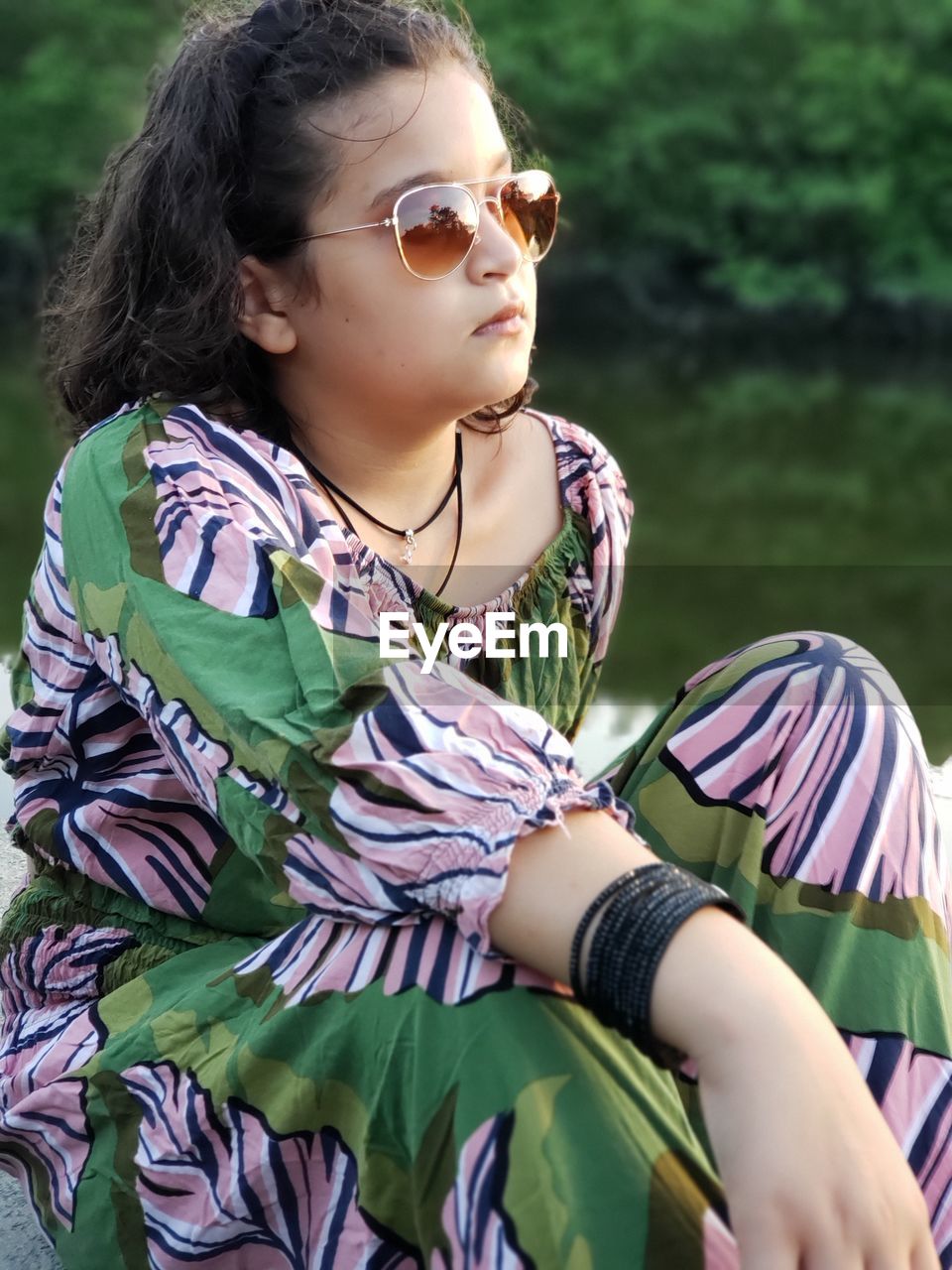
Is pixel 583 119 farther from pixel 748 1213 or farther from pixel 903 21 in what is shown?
pixel 748 1213

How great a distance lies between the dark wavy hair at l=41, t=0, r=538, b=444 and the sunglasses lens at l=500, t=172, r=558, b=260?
0.40ft

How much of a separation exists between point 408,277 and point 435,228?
0.05 metres

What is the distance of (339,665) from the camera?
1.01 meters

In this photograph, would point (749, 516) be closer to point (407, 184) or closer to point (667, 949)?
point (407, 184)

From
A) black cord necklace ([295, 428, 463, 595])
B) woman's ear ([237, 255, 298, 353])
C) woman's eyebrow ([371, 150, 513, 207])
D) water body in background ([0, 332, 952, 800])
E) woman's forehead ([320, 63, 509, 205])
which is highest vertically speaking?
woman's forehead ([320, 63, 509, 205])

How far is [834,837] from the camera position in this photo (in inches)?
45.7

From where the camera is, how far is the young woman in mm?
868

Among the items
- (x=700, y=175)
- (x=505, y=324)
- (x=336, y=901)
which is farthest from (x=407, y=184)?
(x=700, y=175)

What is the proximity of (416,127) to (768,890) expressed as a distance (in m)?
0.79

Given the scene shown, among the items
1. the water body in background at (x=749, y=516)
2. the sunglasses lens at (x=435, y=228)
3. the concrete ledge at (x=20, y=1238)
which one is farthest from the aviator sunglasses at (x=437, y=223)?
the water body in background at (x=749, y=516)

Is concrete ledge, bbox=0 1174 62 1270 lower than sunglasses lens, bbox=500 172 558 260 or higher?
lower

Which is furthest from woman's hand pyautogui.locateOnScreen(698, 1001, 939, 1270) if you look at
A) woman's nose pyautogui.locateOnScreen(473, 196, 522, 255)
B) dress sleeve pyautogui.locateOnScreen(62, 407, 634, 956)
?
woman's nose pyautogui.locateOnScreen(473, 196, 522, 255)

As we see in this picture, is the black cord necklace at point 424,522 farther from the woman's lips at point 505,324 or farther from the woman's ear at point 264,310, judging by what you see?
the woman's lips at point 505,324

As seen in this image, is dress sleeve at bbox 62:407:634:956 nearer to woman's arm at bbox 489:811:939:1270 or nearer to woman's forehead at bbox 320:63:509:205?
woman's arm at bbox 489:811:939:1270
